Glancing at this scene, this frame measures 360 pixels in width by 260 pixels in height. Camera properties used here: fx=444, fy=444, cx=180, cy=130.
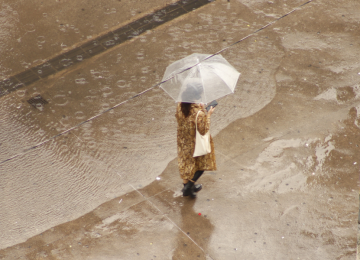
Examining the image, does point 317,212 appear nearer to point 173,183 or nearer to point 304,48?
point 173,183

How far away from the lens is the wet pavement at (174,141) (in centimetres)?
502

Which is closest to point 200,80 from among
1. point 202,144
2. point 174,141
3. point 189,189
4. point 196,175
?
point 202,144

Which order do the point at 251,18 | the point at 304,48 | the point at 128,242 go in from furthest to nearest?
the point at 251,18, the point at 304,48, the point at 128,242

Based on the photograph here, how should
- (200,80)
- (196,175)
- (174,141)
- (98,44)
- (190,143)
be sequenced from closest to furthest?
(200,80) < (190,143) < (196,175) < (174,141) < (98,44)

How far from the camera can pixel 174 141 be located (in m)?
6.20

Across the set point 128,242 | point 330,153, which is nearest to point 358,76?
point 330,153

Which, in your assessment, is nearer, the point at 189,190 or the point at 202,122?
the point at 202,122

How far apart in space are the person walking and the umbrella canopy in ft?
0.54

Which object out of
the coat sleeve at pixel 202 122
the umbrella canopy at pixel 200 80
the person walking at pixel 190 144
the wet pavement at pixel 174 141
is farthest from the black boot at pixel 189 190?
the umbrella canopy at pixel 200 80

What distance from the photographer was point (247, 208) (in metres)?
5.29

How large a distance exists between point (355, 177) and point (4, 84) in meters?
5.34

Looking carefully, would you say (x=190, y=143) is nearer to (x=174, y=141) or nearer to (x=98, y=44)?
(x=174, y=141)

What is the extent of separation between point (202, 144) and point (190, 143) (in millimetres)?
216

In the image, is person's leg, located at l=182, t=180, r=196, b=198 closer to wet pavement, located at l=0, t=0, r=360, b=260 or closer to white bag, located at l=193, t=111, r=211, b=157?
wet pavement, located at l=0, t=0, r=360, b=260
